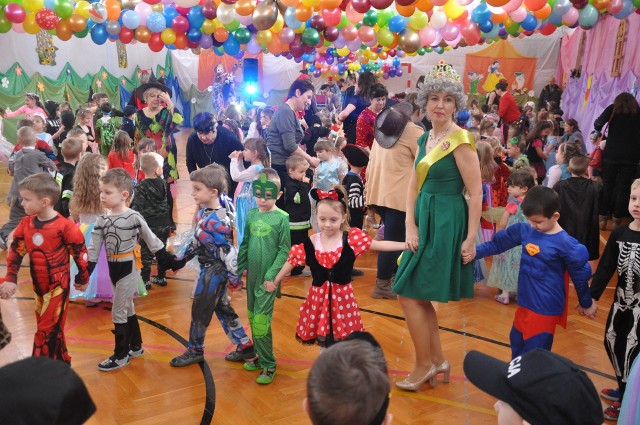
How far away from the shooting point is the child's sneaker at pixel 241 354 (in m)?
3.73

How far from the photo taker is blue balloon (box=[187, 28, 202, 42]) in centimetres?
755

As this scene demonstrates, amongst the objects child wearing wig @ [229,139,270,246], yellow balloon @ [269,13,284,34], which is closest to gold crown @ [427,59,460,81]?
child wearing wig @ [229,139,270,246]

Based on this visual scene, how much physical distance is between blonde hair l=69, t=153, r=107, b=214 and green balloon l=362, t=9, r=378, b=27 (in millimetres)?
5047

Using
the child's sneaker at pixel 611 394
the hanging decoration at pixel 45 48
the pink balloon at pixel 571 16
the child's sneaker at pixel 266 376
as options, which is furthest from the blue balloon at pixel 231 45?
the hanging decoration at pixel 45 48

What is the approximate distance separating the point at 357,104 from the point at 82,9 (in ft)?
12.0

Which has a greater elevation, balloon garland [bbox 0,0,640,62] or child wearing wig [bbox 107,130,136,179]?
balloon garland [bbox 0,0,640,62]

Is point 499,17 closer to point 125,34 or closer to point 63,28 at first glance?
point 125,34

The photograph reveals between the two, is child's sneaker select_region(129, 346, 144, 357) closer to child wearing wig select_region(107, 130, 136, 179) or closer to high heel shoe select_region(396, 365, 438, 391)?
high heel shoe select_region(396, 365, 438, 391)

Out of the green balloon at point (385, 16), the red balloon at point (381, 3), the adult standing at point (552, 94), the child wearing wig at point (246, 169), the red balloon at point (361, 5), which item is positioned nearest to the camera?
the child wearing wig at point (246, 169)

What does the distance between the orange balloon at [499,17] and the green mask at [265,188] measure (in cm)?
605

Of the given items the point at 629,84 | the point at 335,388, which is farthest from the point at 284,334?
the point at 629,84

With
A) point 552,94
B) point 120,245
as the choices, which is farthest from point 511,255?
point 552,94

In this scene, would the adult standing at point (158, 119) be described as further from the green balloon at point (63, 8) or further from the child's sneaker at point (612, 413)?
the child's sneaker at point (612, 413)

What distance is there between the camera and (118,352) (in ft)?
12.1
